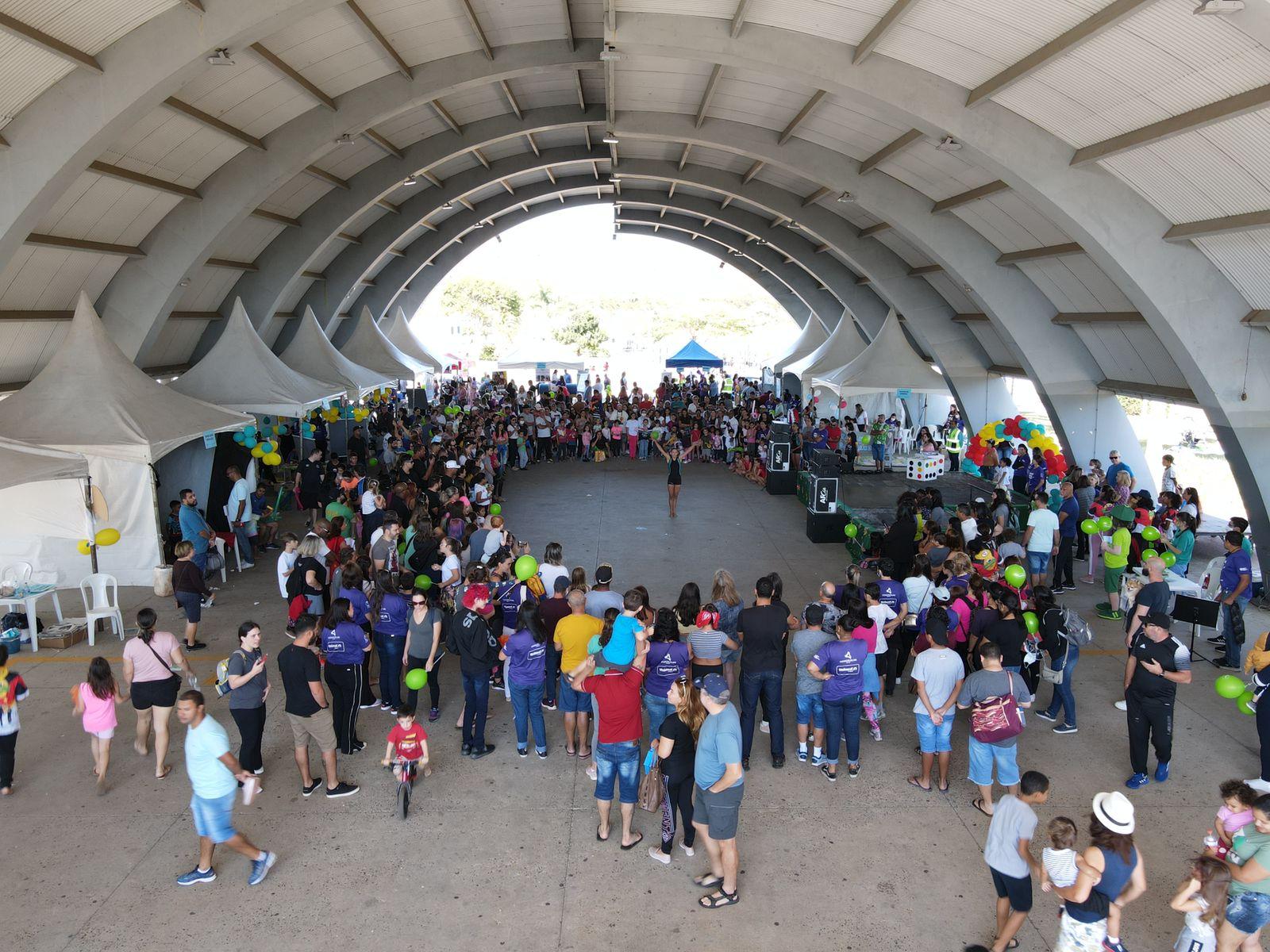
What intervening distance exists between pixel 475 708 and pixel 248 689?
152 cm

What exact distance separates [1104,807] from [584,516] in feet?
35.1

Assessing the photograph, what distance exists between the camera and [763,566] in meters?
11.4

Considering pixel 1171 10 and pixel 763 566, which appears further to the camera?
pixel 763 566

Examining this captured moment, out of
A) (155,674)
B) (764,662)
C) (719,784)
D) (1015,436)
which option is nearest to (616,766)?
(719,784)

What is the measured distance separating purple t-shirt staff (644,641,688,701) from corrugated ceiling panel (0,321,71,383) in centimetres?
1178

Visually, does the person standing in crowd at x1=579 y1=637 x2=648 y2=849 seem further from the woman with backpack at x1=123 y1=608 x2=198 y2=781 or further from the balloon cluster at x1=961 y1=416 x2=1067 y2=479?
the balloon cluster at x1=961 y1=416 x2=1067 y2=479

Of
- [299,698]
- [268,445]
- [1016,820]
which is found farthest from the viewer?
[268,445]

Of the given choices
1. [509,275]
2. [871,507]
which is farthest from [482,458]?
[509,275]

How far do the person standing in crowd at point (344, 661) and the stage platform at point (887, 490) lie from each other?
763 centimetres

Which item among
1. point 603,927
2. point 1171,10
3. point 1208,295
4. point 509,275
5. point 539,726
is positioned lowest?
point 603,927

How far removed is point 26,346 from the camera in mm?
13242

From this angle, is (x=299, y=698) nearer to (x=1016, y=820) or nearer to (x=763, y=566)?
(x=1016, y=820)

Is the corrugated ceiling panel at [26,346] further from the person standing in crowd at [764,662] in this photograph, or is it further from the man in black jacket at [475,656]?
the person standing in crowd at [764,662]

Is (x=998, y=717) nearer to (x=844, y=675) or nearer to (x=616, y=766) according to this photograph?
(x=844, y=675)
